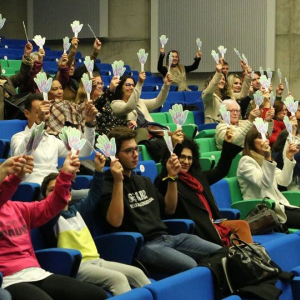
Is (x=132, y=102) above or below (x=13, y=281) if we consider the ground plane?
above

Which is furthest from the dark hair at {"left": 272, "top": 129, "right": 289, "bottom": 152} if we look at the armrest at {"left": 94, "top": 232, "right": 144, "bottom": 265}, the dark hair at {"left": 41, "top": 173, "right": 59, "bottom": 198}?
the dark hair at {"left": 41, "top": 173, "right": 59, "bottom": 198}

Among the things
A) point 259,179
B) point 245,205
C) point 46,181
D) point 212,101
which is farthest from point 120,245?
point 212,101

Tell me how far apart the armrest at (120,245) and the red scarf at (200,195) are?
0.64 meters

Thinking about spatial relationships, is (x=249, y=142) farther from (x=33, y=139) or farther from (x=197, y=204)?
(x=33, y=139)

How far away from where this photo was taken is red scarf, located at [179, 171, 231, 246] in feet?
12.2

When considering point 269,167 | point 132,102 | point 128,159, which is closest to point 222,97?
point 132,102

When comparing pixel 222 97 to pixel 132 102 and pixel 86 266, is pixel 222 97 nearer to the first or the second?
pixel 132 102

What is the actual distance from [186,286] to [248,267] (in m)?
0.61

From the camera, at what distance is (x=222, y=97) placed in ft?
21.5

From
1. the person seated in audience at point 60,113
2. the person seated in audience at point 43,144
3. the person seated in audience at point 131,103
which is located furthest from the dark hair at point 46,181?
the person seated in audience at point 131,103

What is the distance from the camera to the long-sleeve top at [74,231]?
120 inches

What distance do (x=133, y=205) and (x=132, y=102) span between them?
5.84 feet

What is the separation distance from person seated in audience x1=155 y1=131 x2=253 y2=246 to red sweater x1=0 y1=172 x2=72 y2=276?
890 millimetres

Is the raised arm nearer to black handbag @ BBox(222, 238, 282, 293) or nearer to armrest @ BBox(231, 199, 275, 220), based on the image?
black handbag @ BBox(222, 238, 282, 293)
